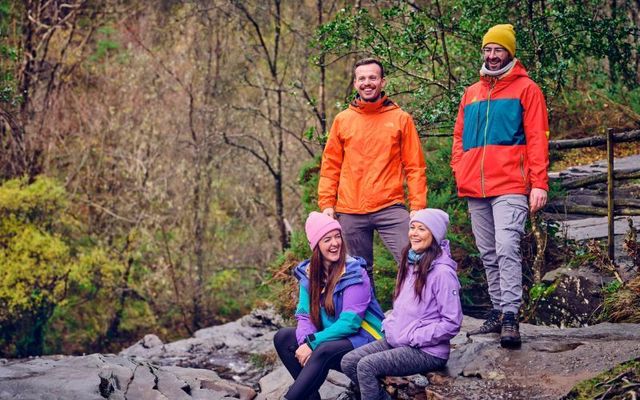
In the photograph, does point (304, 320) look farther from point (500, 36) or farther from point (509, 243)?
point (500, 36)

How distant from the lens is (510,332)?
484 centimetres

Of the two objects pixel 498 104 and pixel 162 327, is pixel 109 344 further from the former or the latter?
pixel 498 104

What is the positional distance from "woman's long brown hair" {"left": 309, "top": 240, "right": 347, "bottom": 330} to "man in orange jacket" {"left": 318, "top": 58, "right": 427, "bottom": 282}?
0.51m

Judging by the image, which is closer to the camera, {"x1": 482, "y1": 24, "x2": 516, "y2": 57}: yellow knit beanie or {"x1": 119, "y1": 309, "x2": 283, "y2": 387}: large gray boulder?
{"x1": 482, "y1": 24, "x2": 516, "y2": 57}: yellow knit beanie

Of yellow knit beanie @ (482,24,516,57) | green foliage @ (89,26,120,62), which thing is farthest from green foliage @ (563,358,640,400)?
green foliage @ (89,26,120,62)

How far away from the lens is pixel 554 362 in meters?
4.64

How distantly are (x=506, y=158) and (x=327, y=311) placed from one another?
151 cm

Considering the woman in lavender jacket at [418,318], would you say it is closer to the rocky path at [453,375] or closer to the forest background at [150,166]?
the rocky path at [453,375]

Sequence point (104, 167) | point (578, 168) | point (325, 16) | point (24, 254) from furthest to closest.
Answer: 1. point (104, 167)
2. point (325, 16)
3. point (24, 254)
4. point (578, 168)

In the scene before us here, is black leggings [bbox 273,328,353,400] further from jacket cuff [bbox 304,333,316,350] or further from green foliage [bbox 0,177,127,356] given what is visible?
green foliage [bbox 0,177,127,356]

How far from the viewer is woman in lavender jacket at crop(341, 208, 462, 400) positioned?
450 cm

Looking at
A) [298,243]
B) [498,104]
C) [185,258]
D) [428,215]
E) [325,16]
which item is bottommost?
[185,258]

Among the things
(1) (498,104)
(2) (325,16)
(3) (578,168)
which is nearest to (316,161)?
(3) (578,168)

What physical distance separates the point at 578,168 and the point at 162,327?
841cm
